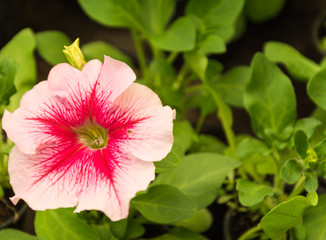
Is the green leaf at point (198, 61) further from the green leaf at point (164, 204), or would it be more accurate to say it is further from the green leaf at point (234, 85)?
the green leaf at point (164, 204)

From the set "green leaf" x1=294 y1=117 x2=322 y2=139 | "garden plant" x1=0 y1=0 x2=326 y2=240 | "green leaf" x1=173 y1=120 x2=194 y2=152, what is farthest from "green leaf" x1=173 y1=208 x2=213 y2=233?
"green leaf" x1=294 y1=117 x2=322 y2=139

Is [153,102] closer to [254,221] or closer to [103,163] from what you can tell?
[103,163]

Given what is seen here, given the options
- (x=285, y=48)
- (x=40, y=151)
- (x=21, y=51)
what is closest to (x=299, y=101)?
(x=285, y=48)

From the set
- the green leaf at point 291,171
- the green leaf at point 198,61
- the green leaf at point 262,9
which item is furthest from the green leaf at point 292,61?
the green leaf at point 262,9

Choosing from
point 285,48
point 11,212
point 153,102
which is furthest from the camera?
point 285,48

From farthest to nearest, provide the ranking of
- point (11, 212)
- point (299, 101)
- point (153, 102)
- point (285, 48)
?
point (299, 101), point (285, 48), point (11, 212), point (153, 102)
